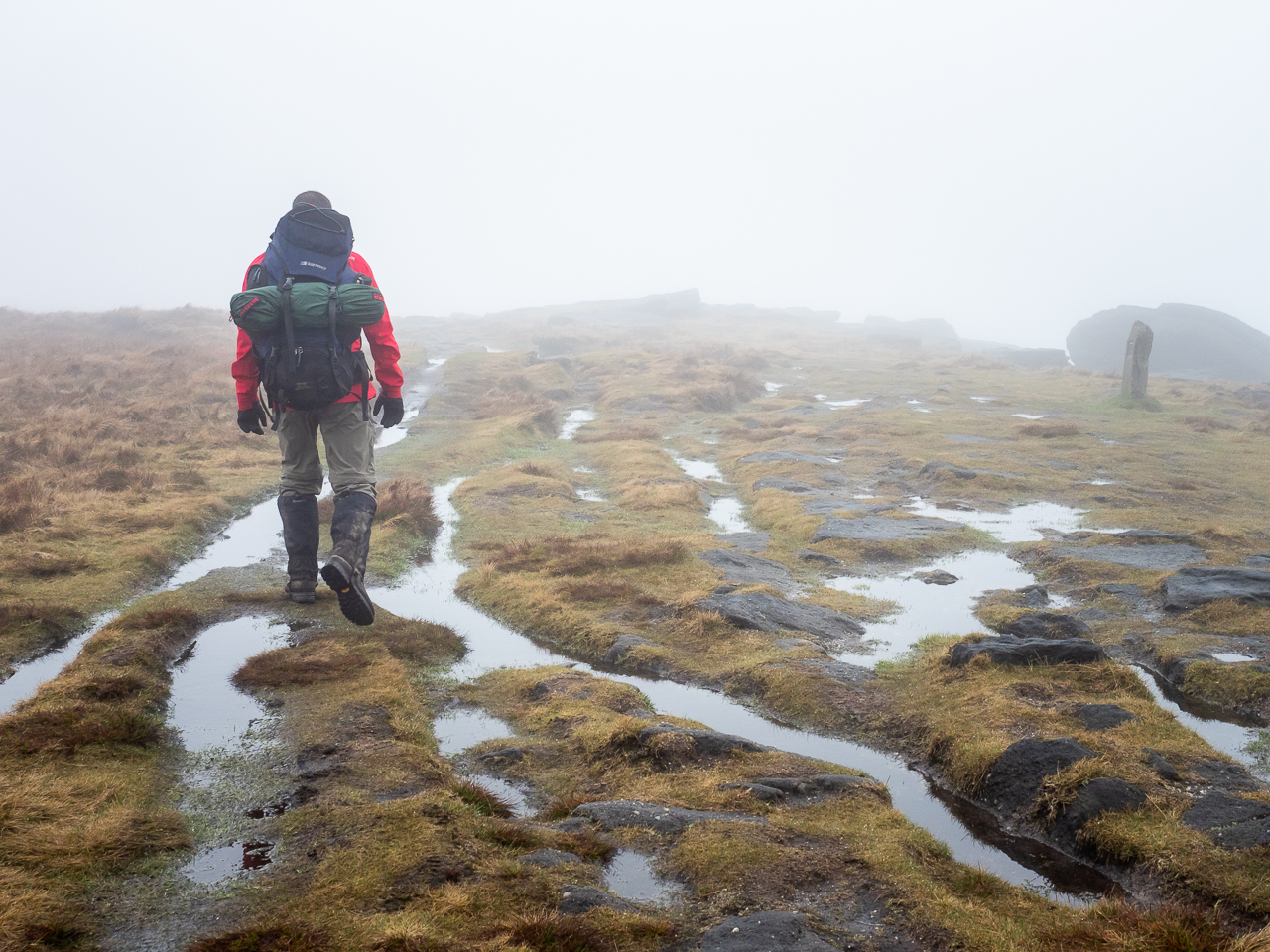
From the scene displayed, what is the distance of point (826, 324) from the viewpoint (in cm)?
10631

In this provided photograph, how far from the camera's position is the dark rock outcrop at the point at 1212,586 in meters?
11.9

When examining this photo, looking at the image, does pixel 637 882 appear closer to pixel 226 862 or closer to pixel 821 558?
pixel 226 862

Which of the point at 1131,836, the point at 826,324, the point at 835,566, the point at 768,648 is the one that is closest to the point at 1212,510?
the point at 835,566

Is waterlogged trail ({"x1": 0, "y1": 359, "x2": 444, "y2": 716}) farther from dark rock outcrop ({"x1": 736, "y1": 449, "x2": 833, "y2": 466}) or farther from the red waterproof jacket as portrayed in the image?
dark rock outcrop ({"x1": 736, "y1": 449, "x2": 833, "y2": 466})

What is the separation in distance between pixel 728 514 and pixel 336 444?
12.2 meters

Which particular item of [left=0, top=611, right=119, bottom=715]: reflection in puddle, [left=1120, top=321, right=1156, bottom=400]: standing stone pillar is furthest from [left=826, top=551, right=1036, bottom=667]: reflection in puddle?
[left=1120, top=321, right=1156, bottom=400]: standing stone pillar

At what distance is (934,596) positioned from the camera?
13.6 meters

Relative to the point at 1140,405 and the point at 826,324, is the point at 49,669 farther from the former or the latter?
the point at 826,324

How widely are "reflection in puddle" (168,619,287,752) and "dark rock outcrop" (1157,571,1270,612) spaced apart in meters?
12.6

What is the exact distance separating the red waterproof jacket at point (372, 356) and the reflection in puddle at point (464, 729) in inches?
150

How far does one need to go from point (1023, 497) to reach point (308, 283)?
18.5 meters

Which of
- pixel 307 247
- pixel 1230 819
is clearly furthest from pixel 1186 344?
pixel 307 247

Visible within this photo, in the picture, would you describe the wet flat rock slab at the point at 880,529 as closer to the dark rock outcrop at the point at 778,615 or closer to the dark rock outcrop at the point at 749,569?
the dark rock outcrop at the point at 749,569

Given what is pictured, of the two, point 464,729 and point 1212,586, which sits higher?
point 1212,586
